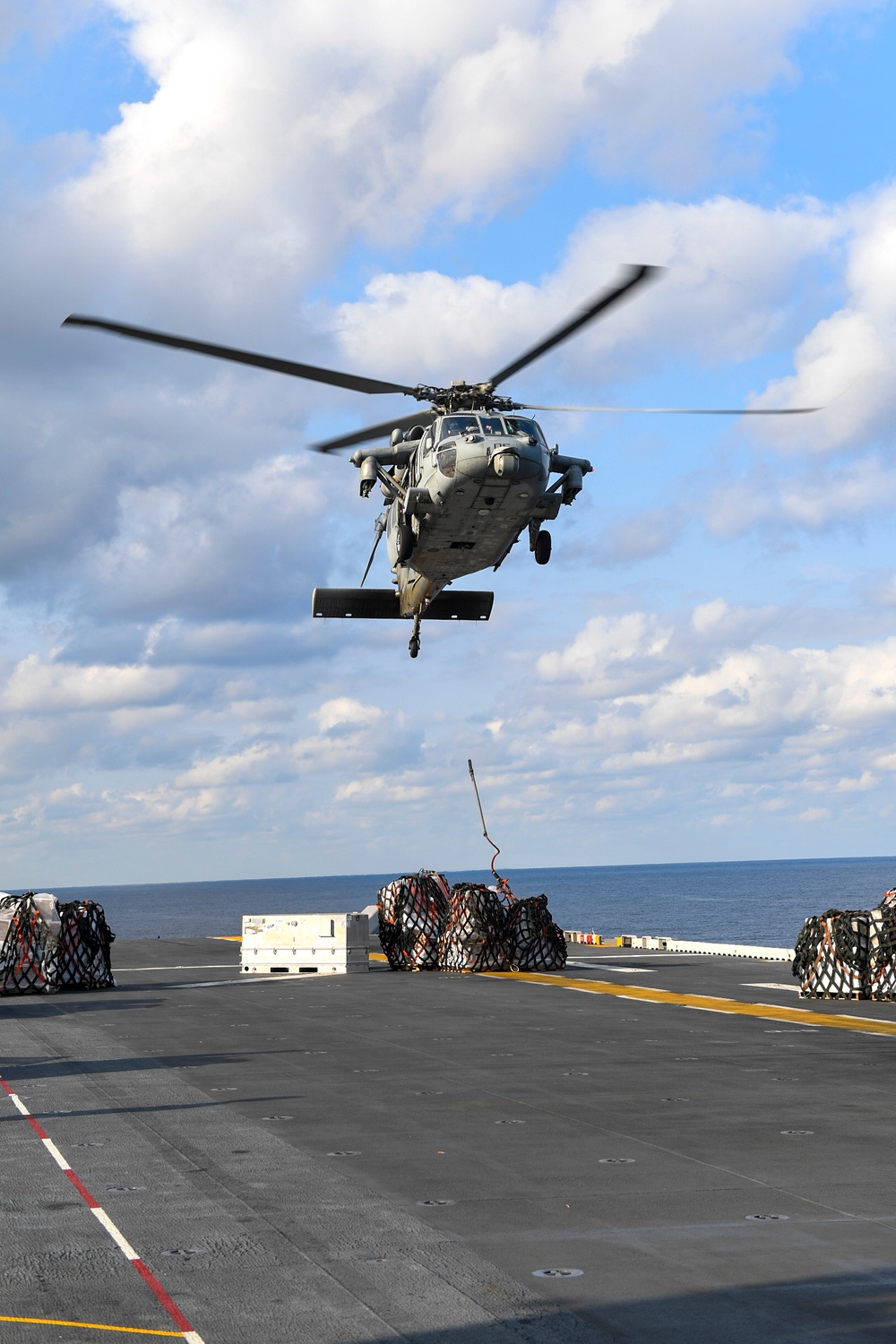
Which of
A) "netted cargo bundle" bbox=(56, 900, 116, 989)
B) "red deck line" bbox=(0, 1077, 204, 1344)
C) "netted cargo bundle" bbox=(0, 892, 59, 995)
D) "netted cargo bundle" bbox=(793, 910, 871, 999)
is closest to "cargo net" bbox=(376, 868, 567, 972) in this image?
"netted cargo bundle" bbox=(56, 900, 116, 989)

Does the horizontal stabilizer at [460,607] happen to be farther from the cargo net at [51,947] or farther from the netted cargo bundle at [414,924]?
the cargo net at [51,947]

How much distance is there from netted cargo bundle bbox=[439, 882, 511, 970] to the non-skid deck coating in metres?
15.5

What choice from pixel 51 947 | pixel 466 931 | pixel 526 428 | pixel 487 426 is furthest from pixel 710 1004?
pixel 51 947

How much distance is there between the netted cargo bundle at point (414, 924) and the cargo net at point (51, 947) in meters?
10.1

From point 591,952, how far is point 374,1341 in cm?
4925

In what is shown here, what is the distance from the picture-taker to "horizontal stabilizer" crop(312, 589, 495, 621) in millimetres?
43281

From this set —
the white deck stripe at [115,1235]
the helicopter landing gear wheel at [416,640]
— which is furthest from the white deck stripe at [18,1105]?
the helicopter landing gear wheel at [416,640]

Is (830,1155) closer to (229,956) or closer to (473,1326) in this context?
(473,1326)

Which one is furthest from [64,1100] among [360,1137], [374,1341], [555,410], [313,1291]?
[555,410]

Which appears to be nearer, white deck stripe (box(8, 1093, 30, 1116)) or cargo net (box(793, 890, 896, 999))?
white deck stripe (box(8, 1093, 30, 1116))

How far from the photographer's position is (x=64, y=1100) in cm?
1948

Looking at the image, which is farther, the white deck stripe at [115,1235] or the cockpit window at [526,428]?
the cockpit window at [526,428]

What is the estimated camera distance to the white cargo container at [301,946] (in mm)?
46000

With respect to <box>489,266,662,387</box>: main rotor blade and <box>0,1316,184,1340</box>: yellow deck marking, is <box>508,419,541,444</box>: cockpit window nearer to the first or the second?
<box>489,266,662,387</box>: main rotor blade
